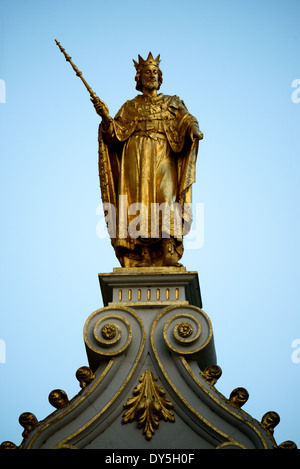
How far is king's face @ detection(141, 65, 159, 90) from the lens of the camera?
16.1 m

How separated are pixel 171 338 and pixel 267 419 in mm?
1742

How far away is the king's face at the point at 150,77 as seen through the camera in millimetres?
16109

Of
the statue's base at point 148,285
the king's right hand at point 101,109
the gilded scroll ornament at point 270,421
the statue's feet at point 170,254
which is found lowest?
the gilded scroll ornament at point 270,421

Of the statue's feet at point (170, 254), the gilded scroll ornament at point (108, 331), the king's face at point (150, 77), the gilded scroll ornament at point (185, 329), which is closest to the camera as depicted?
the gilded scroll ornament at point (185, 329)

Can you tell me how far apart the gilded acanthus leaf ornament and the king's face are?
205 inches

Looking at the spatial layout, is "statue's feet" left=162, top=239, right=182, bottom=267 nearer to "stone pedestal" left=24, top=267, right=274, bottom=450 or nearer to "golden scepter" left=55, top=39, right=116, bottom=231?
"stone pedestal" left=24, top=267, right=274, bottom=450

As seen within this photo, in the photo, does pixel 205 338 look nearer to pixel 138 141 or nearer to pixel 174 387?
pixel 174 387

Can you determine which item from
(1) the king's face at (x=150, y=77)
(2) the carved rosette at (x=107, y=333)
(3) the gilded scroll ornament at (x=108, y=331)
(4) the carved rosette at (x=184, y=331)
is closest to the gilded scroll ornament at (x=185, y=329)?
(4) the carved rosette at (x=184, y=331)

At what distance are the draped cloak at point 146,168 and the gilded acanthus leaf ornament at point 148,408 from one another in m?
2.43

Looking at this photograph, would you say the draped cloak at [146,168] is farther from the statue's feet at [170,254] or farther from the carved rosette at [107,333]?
the carved rosette at [107,333]

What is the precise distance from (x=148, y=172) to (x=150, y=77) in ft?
5.93

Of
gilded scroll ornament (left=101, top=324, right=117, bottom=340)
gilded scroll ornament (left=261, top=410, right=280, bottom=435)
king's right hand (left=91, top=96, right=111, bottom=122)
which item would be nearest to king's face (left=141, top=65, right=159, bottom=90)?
king's right hand (left=91, top=96, right=111, bottom=122)

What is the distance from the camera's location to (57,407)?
13.2m
